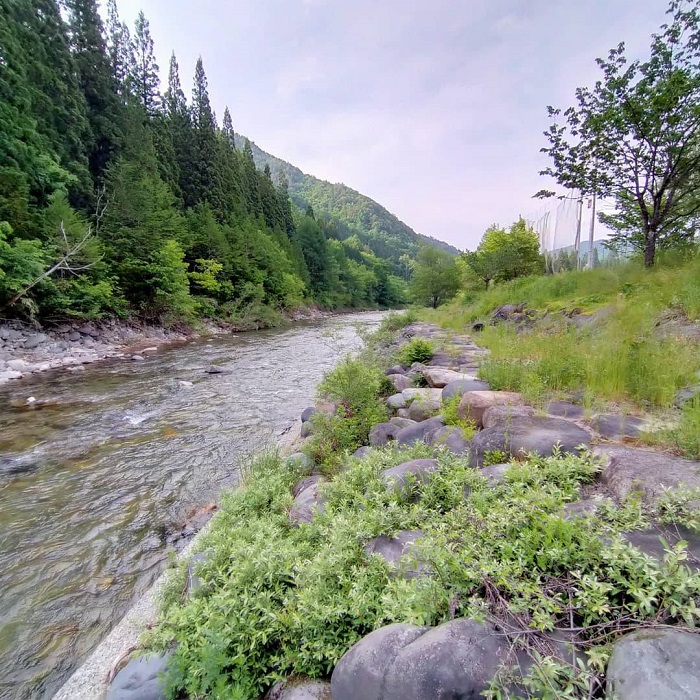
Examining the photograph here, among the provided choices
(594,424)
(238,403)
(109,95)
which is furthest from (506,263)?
(109,95)

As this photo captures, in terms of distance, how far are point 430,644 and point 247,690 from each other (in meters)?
0.92

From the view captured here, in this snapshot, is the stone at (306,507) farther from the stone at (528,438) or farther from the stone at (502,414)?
the stone at (502,414)

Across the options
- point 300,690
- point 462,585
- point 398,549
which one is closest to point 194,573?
point 300,690

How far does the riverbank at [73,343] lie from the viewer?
34.0 ft

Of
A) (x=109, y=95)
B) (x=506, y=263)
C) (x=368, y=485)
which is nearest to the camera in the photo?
(x=368, y=485)

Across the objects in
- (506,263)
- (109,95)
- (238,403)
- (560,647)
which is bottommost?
(238,403)

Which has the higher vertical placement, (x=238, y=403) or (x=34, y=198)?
(x=34, y=198)

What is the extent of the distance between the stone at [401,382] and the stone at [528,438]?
9.02 ft

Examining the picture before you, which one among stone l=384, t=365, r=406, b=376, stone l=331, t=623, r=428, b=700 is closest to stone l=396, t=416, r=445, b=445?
stone l=331, t=623, r=428, b=700

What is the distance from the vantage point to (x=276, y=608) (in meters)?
1.93

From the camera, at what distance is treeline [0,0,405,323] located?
516 inches

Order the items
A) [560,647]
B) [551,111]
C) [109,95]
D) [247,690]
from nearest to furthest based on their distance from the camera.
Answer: [560,647] < [247,690] < [551,111] < [109,95]

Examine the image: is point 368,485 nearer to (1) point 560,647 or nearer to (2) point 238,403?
(1) point 560,647

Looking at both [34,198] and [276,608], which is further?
[34,198]
